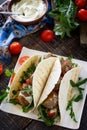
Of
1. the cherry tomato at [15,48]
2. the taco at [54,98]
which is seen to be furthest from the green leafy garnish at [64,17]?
the taco at [54,98]

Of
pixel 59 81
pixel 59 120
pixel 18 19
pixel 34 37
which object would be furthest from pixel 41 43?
pixel 59 120

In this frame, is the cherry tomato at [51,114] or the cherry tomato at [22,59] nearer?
the cherry tomato at [51,114]

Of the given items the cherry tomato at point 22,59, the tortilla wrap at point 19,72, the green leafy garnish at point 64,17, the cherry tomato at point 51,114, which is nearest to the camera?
the cherry tomato at point 51,114

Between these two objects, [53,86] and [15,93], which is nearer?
[53,86]

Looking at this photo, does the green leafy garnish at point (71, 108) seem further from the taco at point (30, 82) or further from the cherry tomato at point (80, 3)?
the cherry tomato at point (80, 3)

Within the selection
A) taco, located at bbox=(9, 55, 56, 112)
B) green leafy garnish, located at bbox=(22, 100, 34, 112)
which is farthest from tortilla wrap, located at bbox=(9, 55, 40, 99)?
green leafy garnish, located at bbox=(22, 100, 34, 112)

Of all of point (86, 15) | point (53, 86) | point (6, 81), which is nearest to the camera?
point (53, 86)

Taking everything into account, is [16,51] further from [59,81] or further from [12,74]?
[59,81]

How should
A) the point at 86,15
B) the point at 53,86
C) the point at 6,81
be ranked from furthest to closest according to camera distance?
the point at 86,15, the point at 6,81, the point at 53,86
